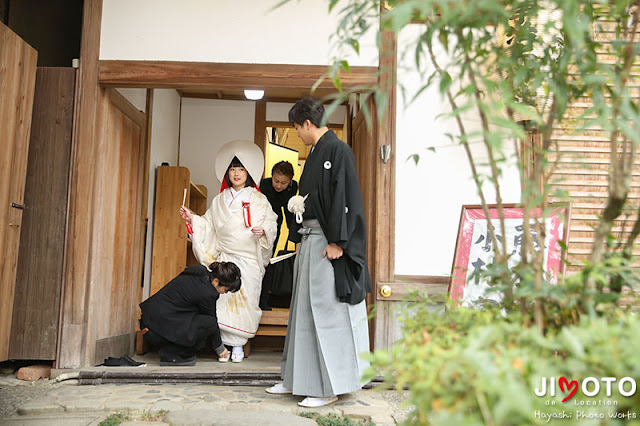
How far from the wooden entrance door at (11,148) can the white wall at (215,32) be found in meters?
0.58

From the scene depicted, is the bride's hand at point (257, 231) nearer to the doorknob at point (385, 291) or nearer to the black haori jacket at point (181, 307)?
the black haori jacket at point (181, 307)

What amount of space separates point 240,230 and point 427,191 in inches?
66.7

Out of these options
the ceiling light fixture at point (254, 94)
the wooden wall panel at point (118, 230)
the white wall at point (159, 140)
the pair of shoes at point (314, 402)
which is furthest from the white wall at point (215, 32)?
the ceiling light fixture at point (254, 94)

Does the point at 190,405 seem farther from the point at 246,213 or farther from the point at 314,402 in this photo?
the point at 246,213

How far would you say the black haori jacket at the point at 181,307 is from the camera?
14.1 ft

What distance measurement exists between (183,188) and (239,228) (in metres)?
1.28

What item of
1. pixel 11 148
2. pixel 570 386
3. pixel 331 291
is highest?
pixel 11 148

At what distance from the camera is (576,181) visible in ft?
12.5

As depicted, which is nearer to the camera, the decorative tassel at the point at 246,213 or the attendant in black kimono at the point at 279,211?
the decorative tassel at the point at 246,213

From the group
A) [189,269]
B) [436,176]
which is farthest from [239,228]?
[436,176]

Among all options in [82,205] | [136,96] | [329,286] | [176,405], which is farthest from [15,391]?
[136,96]

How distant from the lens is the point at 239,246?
4871 millimetres

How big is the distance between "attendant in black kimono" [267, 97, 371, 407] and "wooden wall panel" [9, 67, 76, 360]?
170 centimetres

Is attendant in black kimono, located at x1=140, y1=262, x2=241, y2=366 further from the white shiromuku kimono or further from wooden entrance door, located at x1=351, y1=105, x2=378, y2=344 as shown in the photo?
wooden entrance door, located at x1=351, y1=105, x2=378, y2=344
